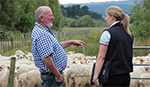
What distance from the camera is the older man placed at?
158 inches

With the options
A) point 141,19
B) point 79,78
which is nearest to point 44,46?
point 79,78

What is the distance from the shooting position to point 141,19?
1072 inches

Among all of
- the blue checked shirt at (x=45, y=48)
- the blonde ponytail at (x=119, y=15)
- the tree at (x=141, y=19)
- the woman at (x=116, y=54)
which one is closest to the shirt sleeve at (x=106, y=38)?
the woman at (x=116, y=54)

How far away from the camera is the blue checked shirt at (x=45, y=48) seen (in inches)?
159

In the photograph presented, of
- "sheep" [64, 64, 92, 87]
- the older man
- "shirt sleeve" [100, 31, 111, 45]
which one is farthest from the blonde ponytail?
"sheep" [64, 64, 92, 87]

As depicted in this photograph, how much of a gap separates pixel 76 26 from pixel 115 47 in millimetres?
103015

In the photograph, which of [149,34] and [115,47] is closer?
[115,47]

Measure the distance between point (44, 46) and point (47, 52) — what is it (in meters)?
0.10

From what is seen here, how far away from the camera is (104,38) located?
12.5 feet

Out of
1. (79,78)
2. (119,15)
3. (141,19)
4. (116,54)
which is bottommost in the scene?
(141,19)

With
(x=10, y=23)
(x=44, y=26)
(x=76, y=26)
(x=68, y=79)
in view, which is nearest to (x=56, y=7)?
(x=10, y=23)

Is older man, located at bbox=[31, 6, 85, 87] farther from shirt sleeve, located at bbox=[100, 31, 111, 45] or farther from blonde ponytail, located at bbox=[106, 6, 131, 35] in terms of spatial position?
blonde ponytail, located at bbox=[106, 6, 131, 35]

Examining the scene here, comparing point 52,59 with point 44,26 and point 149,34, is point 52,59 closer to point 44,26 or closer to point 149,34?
point 44,26

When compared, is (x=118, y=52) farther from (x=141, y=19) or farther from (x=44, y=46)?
(x=141, y=19)
